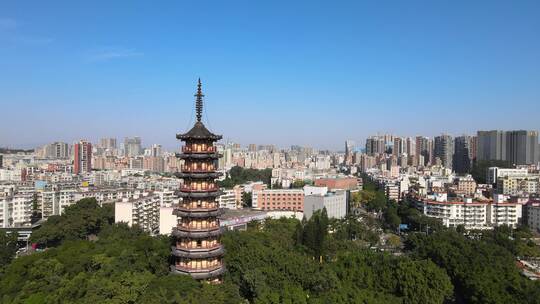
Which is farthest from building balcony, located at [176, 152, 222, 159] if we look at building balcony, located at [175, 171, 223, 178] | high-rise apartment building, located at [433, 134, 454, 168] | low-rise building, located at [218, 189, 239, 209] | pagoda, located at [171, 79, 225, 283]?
high-rise apartment building, located at [433, 134, 454, 168]

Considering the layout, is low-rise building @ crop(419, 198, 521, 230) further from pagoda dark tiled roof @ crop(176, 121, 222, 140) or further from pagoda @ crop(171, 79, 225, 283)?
pagoda dark tiled roof @ crop(176, 121, 222, 140)

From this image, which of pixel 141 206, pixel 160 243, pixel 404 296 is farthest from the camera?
pixel 141 206

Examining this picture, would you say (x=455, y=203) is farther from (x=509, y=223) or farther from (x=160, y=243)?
(x=160, y=243)

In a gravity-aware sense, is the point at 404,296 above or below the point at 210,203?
below

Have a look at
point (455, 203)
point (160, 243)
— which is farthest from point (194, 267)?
point (455, 203)

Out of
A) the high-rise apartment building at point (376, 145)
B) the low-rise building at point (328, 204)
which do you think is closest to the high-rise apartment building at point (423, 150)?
the high-rise apartment building at point (376, 145)

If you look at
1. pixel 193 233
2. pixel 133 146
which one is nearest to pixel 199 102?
pixel 193 233

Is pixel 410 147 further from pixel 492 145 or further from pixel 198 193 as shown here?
pixel 198 193
